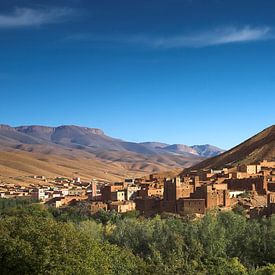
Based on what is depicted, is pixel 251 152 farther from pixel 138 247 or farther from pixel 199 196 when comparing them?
pixel 138 247

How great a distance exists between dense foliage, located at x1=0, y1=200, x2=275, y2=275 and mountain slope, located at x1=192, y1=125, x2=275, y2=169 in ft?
154

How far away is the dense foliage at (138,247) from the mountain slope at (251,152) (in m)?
46.9

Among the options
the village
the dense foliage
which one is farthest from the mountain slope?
the dense foliage

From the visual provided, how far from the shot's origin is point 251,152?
85062 millimetres

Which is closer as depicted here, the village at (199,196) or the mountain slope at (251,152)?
the village at (199,196)

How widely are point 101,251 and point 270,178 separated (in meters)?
31.2

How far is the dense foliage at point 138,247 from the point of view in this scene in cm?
1944

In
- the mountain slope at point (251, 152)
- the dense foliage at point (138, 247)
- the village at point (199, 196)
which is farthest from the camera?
the mountain slope at point (251, 152)

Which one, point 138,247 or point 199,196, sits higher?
point 199,196

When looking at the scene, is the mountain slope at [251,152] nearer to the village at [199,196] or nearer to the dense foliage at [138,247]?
the village at [199,196]

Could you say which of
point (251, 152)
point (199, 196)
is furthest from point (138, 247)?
point (251, 152)

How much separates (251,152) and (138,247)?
57.4 meters

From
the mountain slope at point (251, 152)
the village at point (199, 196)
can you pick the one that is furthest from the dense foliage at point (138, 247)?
the mountain slope at point (251, 152)

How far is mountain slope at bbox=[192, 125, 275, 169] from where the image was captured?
79188 mm
